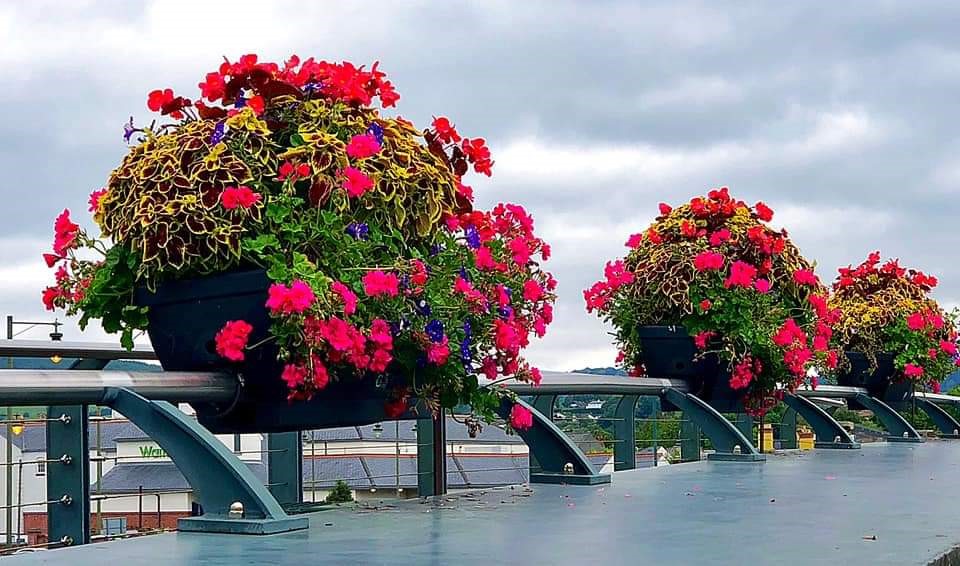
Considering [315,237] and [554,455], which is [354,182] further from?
[554,455]

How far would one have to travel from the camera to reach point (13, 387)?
260cm

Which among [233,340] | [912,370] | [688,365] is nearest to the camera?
[233,340]

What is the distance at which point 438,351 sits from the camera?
321cm

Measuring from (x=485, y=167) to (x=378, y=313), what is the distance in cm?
76

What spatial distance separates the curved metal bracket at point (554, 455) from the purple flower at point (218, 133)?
5.55 feet

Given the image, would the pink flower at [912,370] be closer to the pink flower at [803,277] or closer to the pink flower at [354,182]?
the pink flower at [803,277]

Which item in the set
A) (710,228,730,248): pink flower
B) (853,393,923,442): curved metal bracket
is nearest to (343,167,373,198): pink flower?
(710,228,730,248): pink flower

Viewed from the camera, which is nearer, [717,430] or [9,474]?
[9,474]

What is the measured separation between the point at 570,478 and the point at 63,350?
71.0 inches

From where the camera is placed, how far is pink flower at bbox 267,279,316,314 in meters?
2.92

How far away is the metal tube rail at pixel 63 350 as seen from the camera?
3594 millimetres

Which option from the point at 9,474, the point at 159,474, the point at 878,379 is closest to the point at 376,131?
the point at 9,474

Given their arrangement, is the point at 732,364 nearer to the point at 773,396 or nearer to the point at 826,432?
the point at 773,396

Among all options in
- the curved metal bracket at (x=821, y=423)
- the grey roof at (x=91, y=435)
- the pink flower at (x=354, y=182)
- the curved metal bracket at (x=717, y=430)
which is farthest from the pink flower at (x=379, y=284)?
the curved metal bracket at (x=821, y=423)
